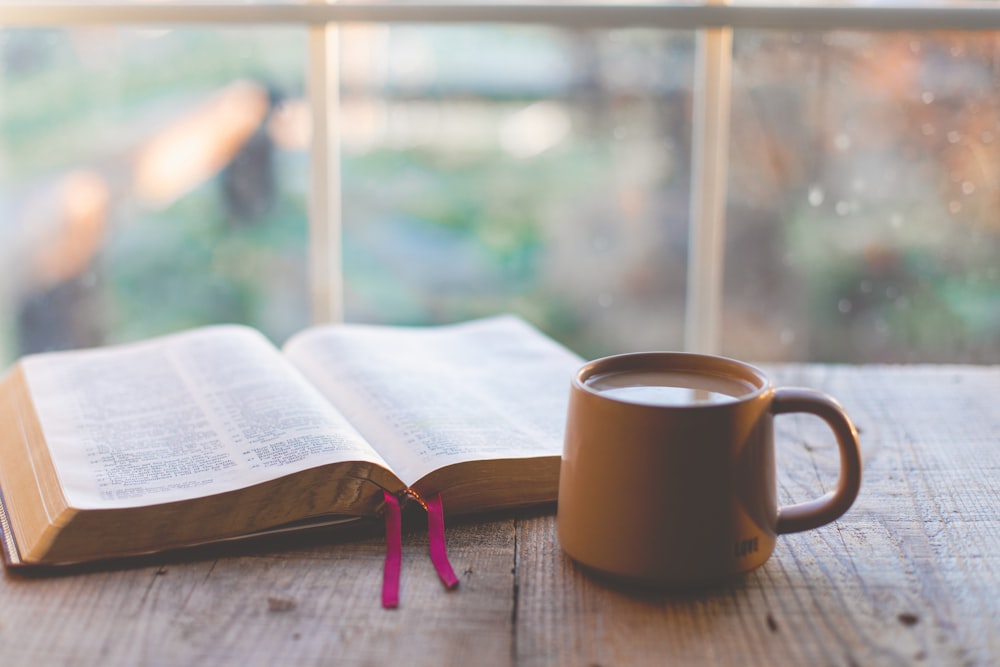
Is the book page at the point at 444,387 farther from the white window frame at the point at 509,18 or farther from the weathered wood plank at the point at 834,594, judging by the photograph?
the white window frame at the point at 509,18

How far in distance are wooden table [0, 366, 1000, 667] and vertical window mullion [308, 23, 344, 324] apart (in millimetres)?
770

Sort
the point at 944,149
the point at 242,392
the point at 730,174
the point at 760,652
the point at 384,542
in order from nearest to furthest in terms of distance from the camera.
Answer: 1. the point at 760,652
2. the point at 384,542
3. the point at 242,392
4. the point at 944,149
5. the point at 730,174

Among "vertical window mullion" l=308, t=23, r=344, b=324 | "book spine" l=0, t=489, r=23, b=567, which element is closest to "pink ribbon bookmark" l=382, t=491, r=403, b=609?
"book spine" l=0, t=489, r=23, b=567

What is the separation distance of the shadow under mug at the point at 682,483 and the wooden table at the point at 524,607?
0.09 ft

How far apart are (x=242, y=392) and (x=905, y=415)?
1.89 feet

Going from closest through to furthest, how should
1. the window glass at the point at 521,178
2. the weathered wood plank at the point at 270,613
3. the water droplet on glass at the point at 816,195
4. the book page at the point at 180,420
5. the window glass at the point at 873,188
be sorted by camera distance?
the weathered wood plank at the point at 270,613, the book page at the point at 180,420, the window glass at the point at 873,188, the water droplet on glass at the point at 816,195, the window glass at the point at 521,178

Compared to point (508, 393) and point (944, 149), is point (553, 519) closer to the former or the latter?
point (508, 393)

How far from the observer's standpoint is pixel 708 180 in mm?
1354

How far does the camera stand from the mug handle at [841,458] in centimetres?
55

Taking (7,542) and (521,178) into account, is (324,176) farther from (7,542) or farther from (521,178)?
(7,542)

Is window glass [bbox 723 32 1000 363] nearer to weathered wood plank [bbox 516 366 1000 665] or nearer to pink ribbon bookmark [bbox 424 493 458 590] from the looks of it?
weathered wood plank [bbox 516 366 1000 665]

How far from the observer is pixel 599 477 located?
55cm

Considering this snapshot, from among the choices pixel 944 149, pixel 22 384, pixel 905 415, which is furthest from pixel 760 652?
pixel 944 149

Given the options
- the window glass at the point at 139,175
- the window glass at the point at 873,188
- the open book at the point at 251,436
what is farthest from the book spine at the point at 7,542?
the window glass at the point at 873,188
